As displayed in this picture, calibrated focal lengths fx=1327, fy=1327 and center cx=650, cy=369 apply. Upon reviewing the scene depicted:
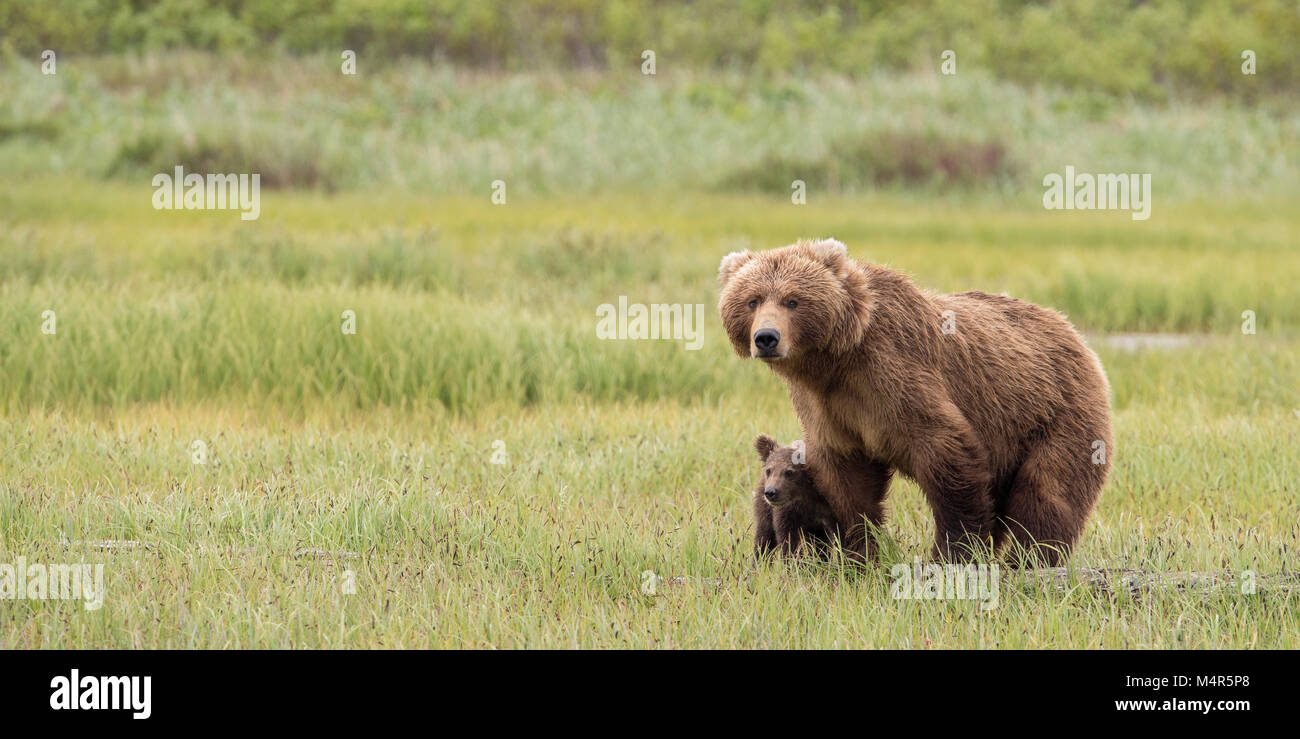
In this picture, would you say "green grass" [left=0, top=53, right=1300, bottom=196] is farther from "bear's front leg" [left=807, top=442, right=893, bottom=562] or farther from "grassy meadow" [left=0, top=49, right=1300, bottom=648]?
"bear's front leg" [left=807, top=442, right=893, bottom=562]

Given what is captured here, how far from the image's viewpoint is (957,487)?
5.13m

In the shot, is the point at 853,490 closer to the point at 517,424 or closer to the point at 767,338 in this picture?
the point at 767,338

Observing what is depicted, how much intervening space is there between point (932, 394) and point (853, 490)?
0.65 meters

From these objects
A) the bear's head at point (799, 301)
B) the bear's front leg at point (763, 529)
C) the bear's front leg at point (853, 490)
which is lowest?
the bear's front leg at point (763, 529)

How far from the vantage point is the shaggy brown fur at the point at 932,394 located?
5.06 m

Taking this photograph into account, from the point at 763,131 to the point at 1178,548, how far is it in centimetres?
2241

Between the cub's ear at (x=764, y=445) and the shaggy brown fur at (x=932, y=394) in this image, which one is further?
the cub's ear at (x=764, y=445)

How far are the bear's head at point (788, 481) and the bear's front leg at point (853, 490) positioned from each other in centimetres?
5

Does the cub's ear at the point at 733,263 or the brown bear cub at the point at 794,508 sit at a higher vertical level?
the cub's ear at the point at 733,263

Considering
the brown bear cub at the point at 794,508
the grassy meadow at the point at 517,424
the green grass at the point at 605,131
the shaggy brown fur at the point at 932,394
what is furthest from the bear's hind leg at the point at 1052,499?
the green grass at the point at 605,131

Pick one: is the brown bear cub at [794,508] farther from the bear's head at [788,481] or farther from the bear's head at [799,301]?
the bear's head at [799,301]

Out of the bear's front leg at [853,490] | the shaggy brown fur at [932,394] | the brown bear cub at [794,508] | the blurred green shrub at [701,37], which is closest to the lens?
the shaggy brown fur at [932,394]

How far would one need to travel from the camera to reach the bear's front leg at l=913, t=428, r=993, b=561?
509 cm

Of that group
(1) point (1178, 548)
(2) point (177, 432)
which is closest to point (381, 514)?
(2) point (177, 432)
